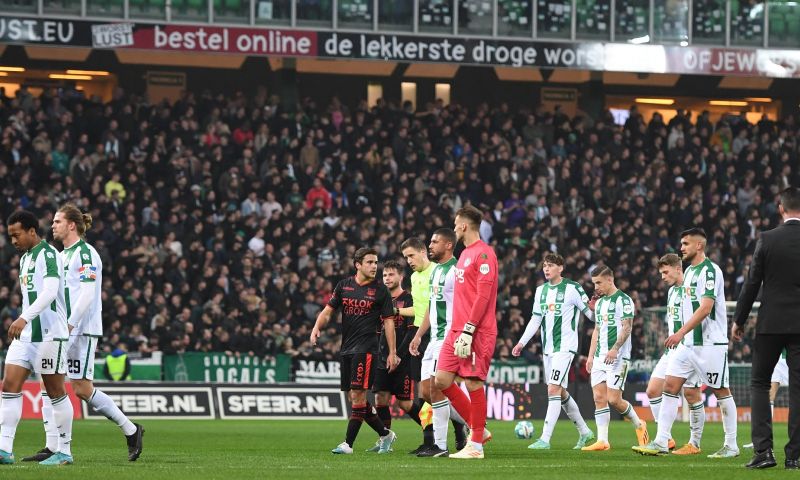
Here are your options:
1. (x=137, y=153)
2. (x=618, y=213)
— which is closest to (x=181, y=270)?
(x=137, y=153)

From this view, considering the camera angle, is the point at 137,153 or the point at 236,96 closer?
the point at 137,153

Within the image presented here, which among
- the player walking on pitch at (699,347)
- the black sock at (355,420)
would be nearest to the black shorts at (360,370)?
the black sock at (355,420)

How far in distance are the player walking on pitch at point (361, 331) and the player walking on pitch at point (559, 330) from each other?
107 inches

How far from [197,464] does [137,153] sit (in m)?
21.4

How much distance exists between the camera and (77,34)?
118 feet

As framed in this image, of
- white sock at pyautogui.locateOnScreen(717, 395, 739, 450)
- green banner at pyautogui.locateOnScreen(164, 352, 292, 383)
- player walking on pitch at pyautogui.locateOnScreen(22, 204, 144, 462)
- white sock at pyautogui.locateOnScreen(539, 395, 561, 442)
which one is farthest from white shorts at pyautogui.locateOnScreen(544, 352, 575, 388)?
green banner at pyautogui.locateOnScreen(164, 352, 292, 383)

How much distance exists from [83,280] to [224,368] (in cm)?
1554

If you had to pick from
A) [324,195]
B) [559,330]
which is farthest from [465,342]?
[324,195]

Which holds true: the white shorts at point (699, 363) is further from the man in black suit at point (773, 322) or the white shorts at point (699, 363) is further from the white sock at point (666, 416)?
the man in black suit at point (773, 322)

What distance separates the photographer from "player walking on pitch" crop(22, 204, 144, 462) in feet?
46.0

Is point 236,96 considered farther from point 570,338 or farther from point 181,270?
point 570,338

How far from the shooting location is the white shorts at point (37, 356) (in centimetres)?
1341

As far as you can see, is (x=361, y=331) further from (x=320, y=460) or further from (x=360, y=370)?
(x=320, y=460)

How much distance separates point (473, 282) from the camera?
46.9ft
